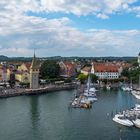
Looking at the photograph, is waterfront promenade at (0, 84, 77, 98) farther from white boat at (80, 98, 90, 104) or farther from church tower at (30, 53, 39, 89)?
white boat at (80, 98, 90, 104)

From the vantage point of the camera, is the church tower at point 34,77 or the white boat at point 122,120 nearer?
the white boat at point 122,120

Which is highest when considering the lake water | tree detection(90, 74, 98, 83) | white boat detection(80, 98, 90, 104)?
tree detection(90, 74, 98, 83)

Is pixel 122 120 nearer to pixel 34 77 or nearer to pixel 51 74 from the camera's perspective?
pixel 34 77

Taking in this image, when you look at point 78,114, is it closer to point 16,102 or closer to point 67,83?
point 16,102

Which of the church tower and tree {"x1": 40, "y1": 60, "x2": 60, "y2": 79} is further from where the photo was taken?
tree {"x1": 40, "y1": 60, "x2": 60, "y2": 79}

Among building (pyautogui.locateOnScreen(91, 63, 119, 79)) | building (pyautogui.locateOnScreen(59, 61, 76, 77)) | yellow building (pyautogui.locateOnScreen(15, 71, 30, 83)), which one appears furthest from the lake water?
building (pyautogui.locateOnScreen(59, 61, 76, 77))

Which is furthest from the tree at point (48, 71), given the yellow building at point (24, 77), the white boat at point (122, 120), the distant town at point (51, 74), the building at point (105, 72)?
the white boat at point (122, 120)

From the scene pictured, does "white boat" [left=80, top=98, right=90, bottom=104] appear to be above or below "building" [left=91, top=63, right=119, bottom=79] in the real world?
below

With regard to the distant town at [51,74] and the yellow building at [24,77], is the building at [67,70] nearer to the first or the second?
the distant town at [51,74]

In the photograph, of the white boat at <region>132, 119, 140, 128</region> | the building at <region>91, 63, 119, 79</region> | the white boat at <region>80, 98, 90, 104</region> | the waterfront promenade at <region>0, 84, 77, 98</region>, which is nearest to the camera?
the white boat at <region>132, 119, 140, 128</region>
